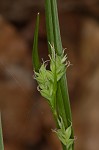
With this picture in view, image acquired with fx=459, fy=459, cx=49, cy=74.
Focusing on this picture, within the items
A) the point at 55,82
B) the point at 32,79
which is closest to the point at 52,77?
the point at 55,82

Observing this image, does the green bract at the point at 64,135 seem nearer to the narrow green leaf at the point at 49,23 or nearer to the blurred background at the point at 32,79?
the narrow green leaf at the point at 49,23

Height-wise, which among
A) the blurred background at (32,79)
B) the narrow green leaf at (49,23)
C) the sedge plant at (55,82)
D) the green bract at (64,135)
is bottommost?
the green bract at (64,135)

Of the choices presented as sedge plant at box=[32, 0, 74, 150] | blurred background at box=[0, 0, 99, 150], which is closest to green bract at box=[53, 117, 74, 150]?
sedge plant at box=[32, 0, 74, 150]

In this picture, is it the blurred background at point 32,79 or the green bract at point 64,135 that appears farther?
the blurred background at point 32,79

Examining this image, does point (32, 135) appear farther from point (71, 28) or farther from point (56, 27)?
point (56, 27)

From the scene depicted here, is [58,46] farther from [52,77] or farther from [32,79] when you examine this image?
[32,79]

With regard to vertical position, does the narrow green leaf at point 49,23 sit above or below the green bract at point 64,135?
above

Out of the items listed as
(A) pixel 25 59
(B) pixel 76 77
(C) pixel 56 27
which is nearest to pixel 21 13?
(A) pixel 25 59

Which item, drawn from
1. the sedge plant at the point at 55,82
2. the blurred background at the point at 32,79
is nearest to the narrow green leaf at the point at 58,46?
the sedge plant at the point at 55,82
